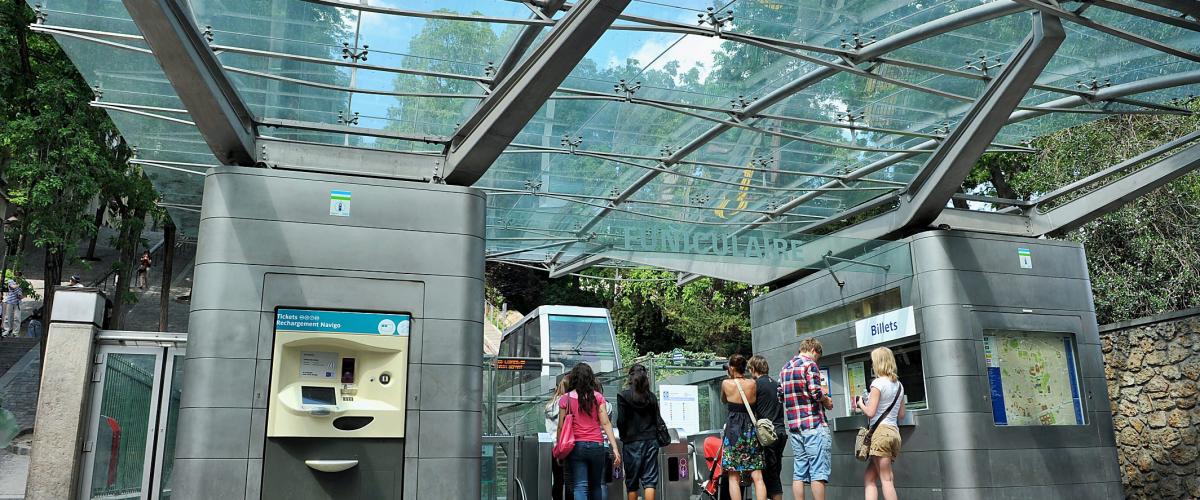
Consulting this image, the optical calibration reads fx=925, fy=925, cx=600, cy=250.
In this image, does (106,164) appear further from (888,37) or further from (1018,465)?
(1018,465)

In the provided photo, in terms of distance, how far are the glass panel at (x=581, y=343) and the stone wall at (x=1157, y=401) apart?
1190 cm

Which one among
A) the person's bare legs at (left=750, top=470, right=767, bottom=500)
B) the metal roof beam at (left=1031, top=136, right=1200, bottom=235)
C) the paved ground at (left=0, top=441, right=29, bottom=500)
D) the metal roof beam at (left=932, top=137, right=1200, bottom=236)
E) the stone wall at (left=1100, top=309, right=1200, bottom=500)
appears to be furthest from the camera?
the paved ground at (left=0, top=441, right=29, bottom=500)

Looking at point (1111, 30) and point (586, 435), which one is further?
point (1111, 30)

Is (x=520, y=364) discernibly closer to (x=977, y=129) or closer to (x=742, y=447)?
(x=742, y=447)

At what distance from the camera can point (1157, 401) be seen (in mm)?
12633

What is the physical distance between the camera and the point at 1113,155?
18.2 metres

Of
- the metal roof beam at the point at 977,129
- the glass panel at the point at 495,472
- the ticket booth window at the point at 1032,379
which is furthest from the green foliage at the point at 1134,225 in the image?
the glass panel at the point at 495,472

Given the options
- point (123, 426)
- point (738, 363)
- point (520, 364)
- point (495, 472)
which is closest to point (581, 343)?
point (520, 364)

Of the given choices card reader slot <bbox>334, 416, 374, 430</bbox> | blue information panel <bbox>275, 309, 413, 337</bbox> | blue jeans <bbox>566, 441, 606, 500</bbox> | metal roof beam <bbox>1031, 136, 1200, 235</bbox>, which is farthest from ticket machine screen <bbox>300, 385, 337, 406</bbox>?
metal roof beam <bbox>1031, 136, 1200, 235</bbox>

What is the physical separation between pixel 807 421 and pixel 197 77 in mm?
6312

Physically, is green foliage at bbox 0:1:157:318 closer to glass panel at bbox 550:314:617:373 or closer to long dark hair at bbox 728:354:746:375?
glass panel at bbox 550:314:617:373

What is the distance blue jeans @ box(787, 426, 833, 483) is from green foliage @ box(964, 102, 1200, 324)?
33.9ft

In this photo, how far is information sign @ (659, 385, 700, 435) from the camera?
521 inches

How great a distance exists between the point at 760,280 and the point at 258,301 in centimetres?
907
